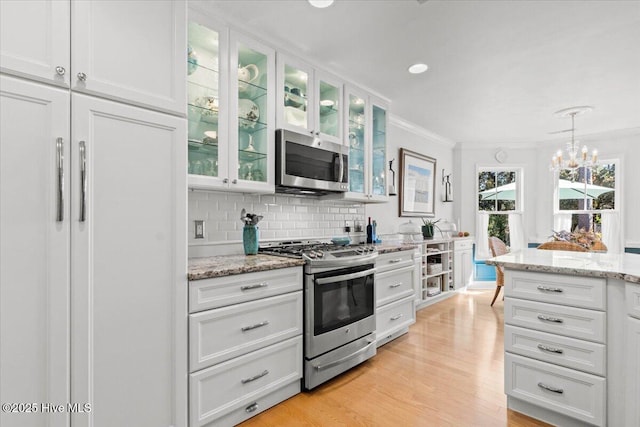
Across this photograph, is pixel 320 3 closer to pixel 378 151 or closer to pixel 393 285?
pixel 378 151

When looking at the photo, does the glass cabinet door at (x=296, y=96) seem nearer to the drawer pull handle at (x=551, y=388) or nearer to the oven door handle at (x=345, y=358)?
the oven door handle at (x=345, y=358)

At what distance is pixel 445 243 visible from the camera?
16.4ft

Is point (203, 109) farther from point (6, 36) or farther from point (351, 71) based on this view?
point (351, 71)

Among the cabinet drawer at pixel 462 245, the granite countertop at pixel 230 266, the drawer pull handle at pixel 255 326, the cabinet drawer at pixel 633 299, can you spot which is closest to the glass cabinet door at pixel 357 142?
the granite countertop at pixel 230 266

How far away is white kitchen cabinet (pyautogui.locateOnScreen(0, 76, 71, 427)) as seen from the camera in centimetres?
119

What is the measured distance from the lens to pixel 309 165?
A: 274 centimetres

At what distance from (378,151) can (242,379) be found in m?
2.65

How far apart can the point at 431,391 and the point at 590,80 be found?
334 cm

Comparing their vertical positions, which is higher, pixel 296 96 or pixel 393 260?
pixel 296 96

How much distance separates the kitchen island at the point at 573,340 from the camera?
164cm

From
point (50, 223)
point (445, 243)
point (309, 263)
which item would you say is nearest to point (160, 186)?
point (50, 223)

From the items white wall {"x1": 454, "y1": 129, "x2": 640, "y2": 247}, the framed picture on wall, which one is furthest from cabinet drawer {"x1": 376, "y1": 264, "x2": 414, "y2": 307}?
white wall {"x1": 454, "y1": 129, "x2": 640, "y2": 247}

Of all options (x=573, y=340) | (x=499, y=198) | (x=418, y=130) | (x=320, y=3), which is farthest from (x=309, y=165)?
(x=499, y=198)

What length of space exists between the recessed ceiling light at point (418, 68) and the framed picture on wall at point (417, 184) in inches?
67.8
